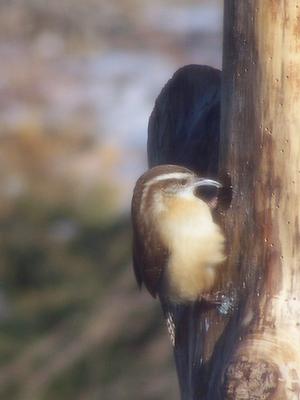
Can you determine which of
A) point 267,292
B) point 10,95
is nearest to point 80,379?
point 10,95

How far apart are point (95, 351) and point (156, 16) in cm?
411

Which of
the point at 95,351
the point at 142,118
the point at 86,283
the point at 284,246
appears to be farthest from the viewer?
the point at 142,118

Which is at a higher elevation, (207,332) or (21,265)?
(207,332)

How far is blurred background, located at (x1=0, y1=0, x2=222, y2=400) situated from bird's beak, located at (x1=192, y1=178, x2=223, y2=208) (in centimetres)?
453

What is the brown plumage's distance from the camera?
3.65 meters

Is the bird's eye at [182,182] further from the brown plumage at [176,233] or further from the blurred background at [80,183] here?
the blurred background at [80,183]

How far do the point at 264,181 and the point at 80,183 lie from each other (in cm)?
713

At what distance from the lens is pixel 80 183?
10758 millimetres

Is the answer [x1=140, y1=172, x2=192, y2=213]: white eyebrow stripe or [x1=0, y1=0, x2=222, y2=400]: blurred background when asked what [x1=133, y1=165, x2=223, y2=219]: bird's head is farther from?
[x1=0, y1=0, x2=222, y2=400]: blurred background

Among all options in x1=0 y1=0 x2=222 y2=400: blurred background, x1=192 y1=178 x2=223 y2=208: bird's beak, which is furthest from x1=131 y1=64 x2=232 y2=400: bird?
x1=0 y1=0 x2=222 y2=400: blurred background

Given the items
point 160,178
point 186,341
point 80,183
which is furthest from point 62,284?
point 160,178

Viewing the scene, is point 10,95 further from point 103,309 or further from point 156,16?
point 103,309

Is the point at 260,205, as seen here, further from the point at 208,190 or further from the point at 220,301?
the point at 220,301

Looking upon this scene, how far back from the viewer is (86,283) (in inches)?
365
